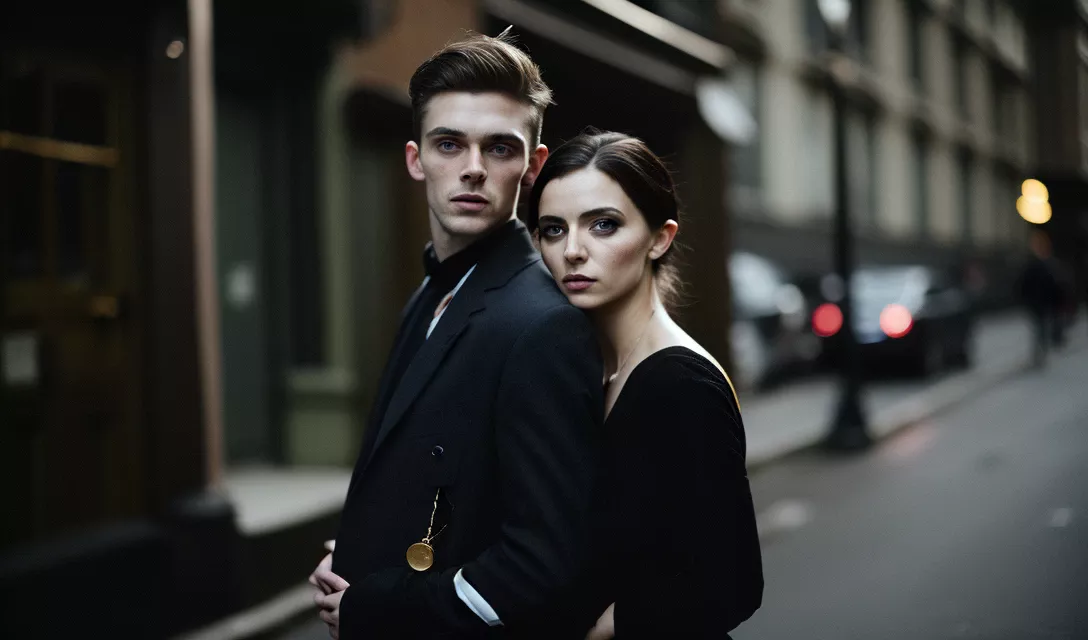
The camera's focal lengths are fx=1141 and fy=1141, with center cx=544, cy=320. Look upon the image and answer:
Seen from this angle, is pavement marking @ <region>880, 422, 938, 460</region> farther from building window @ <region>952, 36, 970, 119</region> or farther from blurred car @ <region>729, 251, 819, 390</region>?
building window @ <region>952, 36, 970, 119</region>

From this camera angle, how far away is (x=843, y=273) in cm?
1151

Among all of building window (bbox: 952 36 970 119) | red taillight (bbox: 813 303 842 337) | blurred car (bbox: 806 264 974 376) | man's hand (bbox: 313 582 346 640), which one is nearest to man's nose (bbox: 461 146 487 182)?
man's hand (bbox: 313 582 346 640)

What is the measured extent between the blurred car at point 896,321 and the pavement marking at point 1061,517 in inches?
355

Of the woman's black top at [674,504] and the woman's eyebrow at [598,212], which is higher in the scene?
the woman's eyebrow at [598,212]

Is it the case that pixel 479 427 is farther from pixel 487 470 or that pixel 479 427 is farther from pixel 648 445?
pixel 648 445

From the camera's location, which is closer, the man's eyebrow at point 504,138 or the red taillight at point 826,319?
the man's eyebrow at point 504,138

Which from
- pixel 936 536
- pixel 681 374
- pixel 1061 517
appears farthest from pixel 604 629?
pixel 1061 517

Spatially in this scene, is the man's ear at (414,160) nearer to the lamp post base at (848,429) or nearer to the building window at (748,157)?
the lamp post base at (848,429)

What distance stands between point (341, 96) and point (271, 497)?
2.75 metres

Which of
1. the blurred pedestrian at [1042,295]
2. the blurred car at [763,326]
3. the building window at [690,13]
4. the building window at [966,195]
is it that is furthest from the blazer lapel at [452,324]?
the building window at [966,195]

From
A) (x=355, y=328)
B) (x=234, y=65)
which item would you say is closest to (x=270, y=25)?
(x=234, y=65)

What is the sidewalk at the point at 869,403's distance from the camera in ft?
37.0

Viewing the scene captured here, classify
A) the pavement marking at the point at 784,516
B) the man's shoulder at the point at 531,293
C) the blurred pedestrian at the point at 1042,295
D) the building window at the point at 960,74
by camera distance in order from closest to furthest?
the man's shoulder at the point at 531,293 → the pavement marking at the point at 784,516 → the blurred pedestrian at the point at 1042,295 → the building window at the point at 960,74

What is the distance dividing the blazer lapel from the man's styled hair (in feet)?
0.80
